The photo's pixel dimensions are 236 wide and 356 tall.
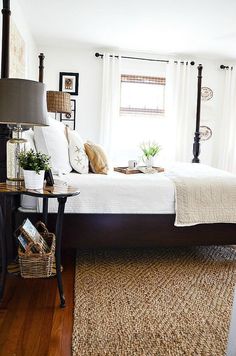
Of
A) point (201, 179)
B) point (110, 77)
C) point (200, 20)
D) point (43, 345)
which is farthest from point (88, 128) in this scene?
point (43, 345)

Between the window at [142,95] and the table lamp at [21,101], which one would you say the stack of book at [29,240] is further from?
the window at [142,95]

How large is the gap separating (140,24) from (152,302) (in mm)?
3478

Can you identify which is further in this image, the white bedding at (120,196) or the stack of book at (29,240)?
the white bedding at (120,196)

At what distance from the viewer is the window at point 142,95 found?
5.51 metres

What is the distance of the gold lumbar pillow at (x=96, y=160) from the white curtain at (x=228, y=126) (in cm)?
353

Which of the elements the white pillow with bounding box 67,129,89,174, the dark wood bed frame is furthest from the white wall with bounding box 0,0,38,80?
the white pillow with bounding box 67,129,89,174

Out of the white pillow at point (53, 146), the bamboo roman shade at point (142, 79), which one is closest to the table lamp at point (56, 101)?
the white pillow at point (53, 146)

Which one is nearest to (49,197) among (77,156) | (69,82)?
(77,156)

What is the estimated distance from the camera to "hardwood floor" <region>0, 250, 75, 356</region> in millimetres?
1505

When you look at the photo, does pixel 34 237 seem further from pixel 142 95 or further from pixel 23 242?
pixel 142 95

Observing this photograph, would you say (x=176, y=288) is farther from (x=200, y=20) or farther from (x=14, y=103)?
(x=200, y=20)

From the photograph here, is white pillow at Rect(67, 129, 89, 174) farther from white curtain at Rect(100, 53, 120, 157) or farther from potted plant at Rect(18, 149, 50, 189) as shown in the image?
white curtain at Rect(100, 53, 120, 157)

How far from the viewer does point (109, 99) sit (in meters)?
5.36

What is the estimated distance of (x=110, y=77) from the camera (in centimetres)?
535
